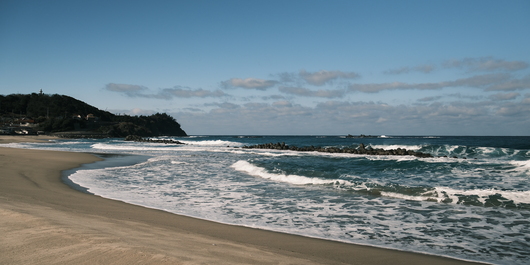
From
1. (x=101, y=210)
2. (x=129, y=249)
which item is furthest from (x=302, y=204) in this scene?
(x=129, y=249)

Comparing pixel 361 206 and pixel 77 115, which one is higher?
pixel 77 115

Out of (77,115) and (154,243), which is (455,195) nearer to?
(154,243)

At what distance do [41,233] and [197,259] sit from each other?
6.47 ft

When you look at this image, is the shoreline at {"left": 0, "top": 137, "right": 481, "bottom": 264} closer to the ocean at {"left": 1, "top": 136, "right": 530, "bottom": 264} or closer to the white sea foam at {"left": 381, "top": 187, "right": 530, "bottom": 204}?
the ocean at {"left": 1, "top": 136, "right": 530, "bottom": 264}

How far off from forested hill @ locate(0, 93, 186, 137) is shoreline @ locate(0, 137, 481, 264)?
106 metres

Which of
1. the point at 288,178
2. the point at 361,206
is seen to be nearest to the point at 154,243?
the point at 361,206

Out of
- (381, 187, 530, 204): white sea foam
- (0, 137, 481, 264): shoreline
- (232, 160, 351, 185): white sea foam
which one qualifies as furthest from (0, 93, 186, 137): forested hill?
(0, 137, 481, 264): shoreline

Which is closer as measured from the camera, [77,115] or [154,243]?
[154,243]

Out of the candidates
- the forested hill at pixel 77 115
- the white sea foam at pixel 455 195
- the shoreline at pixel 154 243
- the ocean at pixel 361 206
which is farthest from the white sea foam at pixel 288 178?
the forested hill at pixel 77 115

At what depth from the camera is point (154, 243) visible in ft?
12.0

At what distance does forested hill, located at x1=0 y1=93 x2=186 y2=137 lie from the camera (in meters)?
108

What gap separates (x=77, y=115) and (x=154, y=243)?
139880mm

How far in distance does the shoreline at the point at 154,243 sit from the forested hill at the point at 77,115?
106m

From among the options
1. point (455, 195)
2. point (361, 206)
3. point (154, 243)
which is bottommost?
point (361, 206)
